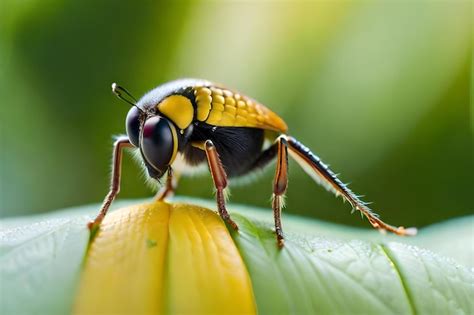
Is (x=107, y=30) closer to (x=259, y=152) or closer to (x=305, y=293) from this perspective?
(x=259, y=152)

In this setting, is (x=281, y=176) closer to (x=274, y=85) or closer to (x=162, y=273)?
(x=162, y=273)

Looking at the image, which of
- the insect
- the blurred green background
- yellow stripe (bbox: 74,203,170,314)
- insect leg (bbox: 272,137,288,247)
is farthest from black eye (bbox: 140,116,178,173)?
the blurred green background

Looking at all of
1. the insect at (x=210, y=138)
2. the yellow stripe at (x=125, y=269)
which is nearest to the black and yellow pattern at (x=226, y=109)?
the insect at (x=210, y=138)

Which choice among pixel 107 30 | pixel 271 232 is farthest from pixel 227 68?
pixel 271 232

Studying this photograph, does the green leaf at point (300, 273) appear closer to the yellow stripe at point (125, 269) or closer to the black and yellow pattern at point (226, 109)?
the yellow stripe at point (125, 269)

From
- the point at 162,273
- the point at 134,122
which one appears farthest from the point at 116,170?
the point at 162,273

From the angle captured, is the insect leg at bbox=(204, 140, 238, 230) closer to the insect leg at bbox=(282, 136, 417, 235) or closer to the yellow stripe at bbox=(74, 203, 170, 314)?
the insect leg at bbox=(282, 136, 417, 235)
